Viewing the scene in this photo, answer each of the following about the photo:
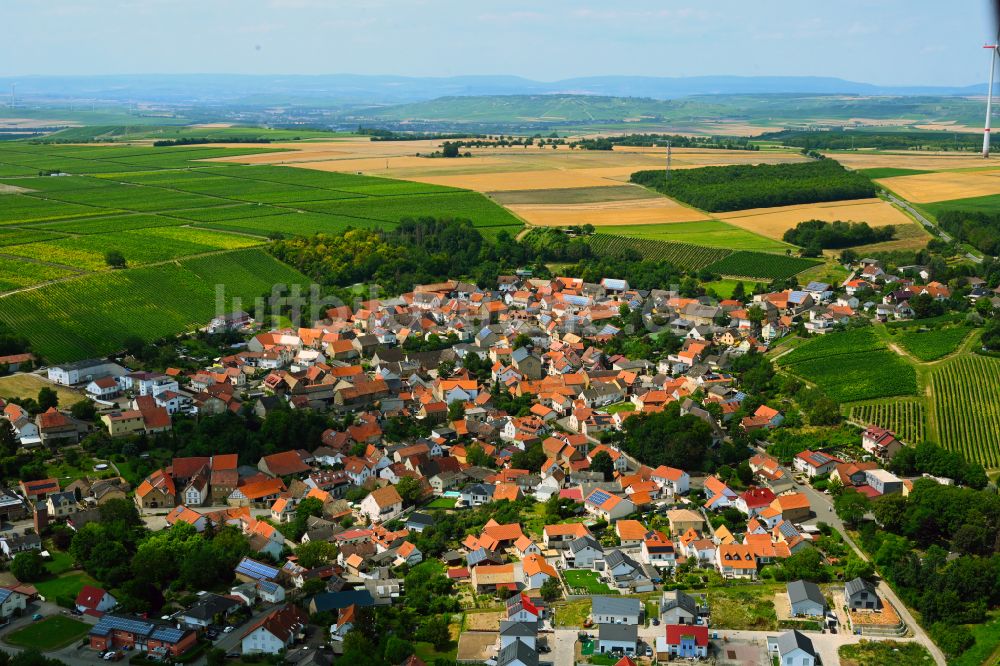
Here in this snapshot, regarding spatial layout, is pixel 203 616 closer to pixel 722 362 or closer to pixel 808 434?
pixel 808 434

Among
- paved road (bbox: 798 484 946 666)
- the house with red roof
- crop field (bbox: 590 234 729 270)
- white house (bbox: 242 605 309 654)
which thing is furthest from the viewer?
crop field (bbox: 590 234 729 270)

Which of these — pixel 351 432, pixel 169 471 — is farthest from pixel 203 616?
pixel 351 432

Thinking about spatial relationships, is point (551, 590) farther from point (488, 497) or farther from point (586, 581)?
point (488, 497)

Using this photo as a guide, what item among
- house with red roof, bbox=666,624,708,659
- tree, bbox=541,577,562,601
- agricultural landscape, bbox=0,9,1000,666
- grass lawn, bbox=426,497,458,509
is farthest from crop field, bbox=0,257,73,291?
house with red roof, bbox=666,624,708,659

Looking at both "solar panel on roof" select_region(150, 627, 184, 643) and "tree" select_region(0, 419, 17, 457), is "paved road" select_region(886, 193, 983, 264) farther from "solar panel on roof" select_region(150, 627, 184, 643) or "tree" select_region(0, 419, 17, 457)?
"solar panel on roof" select_region(150, 627, 184, 643)

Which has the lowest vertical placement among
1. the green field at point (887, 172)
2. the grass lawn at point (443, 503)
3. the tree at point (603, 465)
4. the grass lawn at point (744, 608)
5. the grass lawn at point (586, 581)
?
the grass lawn at point (586, 581)

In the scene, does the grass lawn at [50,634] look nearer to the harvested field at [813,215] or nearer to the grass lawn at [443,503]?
the grass lawn at [443,503]

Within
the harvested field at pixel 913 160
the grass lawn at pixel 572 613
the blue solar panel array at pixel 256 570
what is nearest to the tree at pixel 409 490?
the blue solar panel array at pixel 256 570
